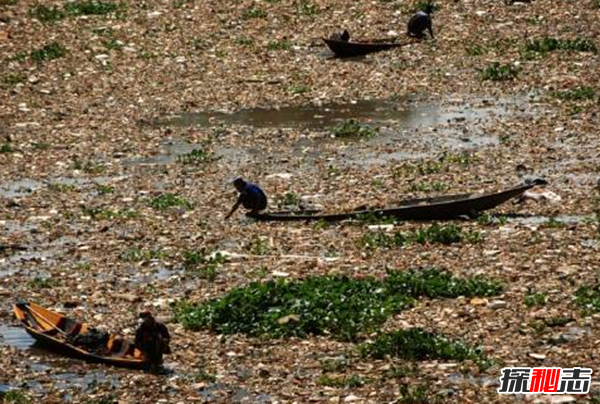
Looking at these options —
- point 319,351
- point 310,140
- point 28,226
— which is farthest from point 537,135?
point 319,351

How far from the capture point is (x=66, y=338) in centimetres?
1664

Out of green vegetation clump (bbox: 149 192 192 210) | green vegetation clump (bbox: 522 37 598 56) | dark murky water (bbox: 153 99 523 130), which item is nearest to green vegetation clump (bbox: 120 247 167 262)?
green vegetation clump (bbox: 149 192 192 210)

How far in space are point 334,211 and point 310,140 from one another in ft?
19.2

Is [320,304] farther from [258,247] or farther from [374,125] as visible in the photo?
[374,125]

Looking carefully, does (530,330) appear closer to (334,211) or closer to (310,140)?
(334,211)

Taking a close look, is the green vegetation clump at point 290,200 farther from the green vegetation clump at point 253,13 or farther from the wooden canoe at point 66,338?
the green vegetation clump at point 253,13

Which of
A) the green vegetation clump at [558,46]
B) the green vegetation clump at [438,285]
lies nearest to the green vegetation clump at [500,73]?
the green vegetation clump at [558,46]

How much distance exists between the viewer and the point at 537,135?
86.0ft

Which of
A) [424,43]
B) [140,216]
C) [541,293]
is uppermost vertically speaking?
[541,293]

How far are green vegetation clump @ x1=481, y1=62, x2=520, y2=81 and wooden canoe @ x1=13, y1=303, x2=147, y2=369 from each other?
15.8 meters

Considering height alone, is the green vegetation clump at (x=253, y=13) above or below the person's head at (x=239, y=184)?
below

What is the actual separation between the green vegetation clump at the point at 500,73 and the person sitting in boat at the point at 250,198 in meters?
10.4

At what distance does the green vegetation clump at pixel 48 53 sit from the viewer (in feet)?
111

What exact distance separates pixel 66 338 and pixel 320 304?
3.01 metres
